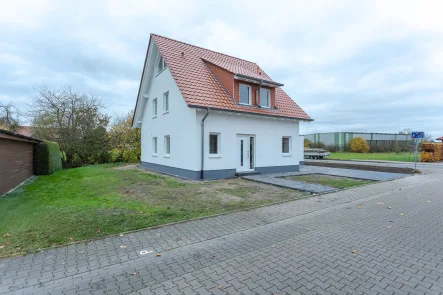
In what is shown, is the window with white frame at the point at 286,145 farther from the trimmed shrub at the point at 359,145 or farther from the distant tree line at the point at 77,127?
the trimmed shrub at the point at 359,145

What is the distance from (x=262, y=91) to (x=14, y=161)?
1348 centimetres

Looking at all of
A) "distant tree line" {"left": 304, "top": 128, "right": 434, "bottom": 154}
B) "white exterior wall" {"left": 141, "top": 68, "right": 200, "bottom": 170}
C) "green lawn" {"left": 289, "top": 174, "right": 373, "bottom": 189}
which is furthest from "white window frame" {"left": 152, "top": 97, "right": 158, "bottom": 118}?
"distant tree line" {"left": 304, "top": 128, "right": 434, "bottom": 154}

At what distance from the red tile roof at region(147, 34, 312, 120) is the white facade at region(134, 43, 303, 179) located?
48cm

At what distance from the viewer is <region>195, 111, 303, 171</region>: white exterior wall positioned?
12992mm

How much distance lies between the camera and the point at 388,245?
451 centimetres

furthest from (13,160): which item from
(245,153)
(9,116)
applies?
(9,116)

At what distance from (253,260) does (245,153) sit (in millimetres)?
10682

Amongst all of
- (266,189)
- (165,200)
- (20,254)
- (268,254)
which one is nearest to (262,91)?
(266,189)

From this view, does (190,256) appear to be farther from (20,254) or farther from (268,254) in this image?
(20,254)

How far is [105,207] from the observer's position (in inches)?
277

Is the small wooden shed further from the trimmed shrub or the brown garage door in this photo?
the trimmed shrub

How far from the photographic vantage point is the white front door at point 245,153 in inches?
558

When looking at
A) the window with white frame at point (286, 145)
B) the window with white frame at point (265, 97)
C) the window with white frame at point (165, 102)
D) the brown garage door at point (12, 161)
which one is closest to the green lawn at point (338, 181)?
the window with white frame at point (286, 145)

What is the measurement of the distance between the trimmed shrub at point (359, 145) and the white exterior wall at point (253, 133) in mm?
34885
